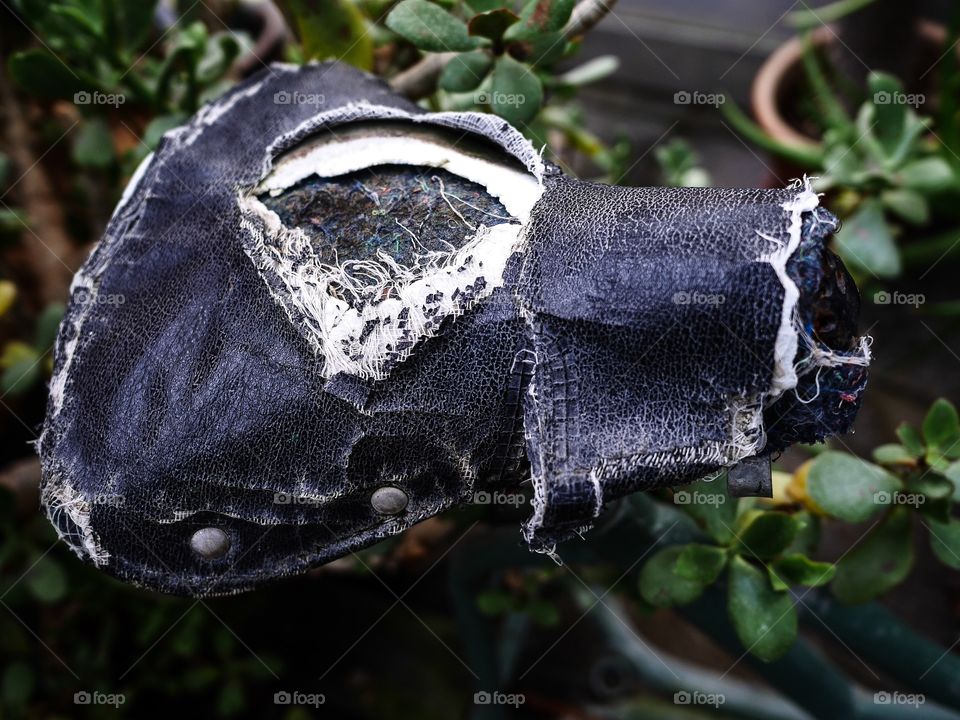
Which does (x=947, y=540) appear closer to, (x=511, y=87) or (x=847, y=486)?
(x=847, y=486)

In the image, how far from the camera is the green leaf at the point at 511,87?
61 cm

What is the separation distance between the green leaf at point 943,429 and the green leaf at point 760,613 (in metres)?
0.17

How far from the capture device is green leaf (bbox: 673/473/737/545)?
621mm

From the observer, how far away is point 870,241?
Result: 0.85m

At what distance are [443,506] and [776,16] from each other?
1691 millimetres

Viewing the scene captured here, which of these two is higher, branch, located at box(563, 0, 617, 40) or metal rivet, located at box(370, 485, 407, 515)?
branch, located at box(563, 0, 617, 40)

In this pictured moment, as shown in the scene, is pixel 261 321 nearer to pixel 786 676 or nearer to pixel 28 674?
pixel 786 676

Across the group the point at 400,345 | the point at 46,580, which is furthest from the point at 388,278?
the point at 46,580

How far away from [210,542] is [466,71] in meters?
0.38

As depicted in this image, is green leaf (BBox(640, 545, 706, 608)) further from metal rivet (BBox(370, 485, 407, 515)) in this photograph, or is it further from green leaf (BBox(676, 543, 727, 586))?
metal rivet (BBox(370, 485, 407, 515))

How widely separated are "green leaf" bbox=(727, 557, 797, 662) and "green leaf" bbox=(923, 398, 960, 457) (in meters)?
0.17

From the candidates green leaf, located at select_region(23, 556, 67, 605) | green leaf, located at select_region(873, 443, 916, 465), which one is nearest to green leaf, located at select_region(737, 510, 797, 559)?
green leaf, located at select_region(873, 443, 916, 465)

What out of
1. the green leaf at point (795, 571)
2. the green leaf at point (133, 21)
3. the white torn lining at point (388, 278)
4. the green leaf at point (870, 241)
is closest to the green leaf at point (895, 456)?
the green leaf at point (795, 571)

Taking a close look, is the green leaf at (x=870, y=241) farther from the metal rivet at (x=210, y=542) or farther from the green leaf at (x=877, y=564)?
the metal rivet at (x=210, y=542)
